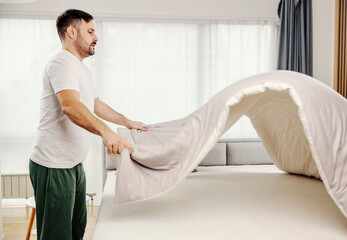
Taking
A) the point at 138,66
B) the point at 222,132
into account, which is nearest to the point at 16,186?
the point at 138,66

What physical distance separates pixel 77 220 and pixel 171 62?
2.32m

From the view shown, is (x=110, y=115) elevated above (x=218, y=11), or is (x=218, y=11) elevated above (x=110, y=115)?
(x=218, y=11)

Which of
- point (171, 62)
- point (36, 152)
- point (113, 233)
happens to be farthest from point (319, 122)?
point (171, 62)

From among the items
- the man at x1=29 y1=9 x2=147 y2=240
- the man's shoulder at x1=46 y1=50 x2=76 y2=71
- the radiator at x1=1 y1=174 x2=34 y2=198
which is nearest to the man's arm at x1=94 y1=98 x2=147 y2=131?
the man at x1=29 y1=9 x2=147 y2=240

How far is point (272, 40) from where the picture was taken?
422 centimetres

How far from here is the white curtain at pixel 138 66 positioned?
3.99 m

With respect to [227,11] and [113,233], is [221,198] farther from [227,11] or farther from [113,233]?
[227,11]

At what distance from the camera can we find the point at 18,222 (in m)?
3.61

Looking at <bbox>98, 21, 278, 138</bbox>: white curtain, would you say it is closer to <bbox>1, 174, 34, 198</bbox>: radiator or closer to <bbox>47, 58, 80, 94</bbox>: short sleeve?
<bbox>1, 174, 34, 198</bbox>: radiator

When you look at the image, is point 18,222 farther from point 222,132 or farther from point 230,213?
point 222,132

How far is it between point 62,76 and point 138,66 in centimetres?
228

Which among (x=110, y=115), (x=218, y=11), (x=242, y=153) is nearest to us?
(x=110, y=115)

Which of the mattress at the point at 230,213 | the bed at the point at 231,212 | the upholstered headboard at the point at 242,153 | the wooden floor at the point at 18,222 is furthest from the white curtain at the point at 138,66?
the mattress at the point at 230,213

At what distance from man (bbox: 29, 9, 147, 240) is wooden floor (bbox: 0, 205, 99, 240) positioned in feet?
4.21
